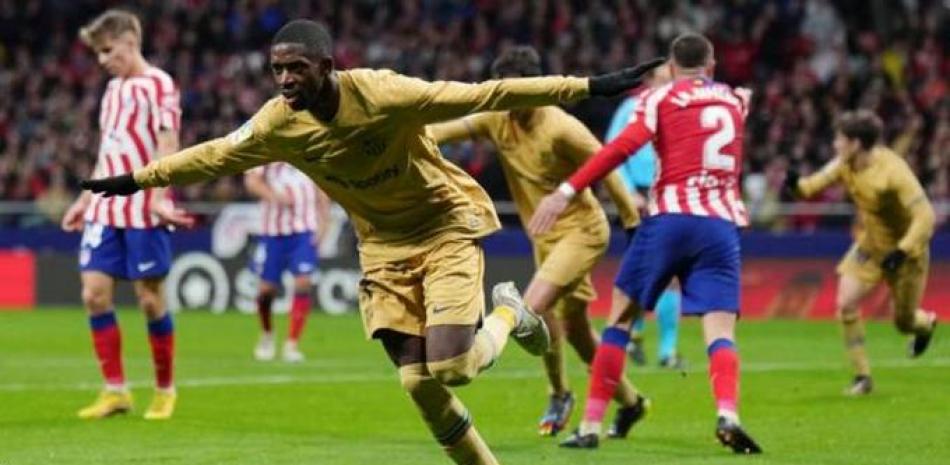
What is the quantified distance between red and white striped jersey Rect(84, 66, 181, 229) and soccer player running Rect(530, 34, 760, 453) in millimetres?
3383

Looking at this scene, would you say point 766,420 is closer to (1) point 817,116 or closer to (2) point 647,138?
(2) point 647,138

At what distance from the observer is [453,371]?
8898 millimetres

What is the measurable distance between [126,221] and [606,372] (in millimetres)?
3495

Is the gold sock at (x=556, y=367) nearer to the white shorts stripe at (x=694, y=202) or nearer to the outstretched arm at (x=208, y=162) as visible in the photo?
the white shorts stripe at (x=694, y=202)

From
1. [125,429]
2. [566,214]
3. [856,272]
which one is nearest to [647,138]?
[566,214]

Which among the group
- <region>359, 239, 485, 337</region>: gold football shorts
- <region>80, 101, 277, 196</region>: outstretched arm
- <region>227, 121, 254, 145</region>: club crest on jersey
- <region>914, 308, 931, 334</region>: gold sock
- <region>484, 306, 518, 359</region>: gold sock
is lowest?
<region>914, 308, 931, 334</region>: gold sock

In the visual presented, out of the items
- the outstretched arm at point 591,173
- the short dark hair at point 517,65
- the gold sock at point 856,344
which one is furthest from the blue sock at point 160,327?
the gold sock at point 856,344

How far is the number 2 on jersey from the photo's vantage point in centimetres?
1120

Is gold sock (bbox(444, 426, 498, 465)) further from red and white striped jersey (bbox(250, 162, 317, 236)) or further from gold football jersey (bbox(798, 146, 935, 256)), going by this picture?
red and white striped jersey (bbox(250, 162, 317, 236))

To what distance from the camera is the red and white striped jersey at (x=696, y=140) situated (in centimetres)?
1119

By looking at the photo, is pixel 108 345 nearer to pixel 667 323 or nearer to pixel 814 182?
pixel 814 182

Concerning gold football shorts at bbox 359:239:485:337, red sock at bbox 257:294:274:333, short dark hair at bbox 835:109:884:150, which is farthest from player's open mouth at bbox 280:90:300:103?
red sock at bbox 257:294:274:333

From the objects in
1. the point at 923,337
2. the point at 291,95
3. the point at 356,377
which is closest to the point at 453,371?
the point at 291,95

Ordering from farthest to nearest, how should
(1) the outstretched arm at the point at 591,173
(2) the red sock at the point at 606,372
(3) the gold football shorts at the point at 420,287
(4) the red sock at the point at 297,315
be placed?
(4) the red sock at the point at 297,315 < (2) the red sock at the point at 606,372 < (1) the outstretched arm at the point at 591,173 < (3) the gold football shorts at the point at 420,287
